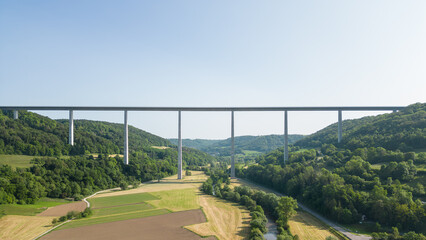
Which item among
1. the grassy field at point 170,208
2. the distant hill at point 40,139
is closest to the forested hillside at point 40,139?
the distant hill at point 40,139

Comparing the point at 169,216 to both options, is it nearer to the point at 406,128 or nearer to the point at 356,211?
the point at 356,211

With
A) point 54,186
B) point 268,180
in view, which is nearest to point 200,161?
point 268,180

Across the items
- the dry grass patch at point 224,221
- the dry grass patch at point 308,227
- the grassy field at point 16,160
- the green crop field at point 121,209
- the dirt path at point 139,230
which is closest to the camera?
the dirt path at point 139,230

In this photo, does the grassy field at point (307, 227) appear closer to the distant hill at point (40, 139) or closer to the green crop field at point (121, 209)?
the green crop field at point (121, 209)

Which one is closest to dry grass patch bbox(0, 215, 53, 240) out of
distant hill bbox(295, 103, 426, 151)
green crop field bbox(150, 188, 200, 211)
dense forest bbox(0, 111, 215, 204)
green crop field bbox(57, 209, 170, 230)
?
green crop field bbox(57, 209, 170, 230)

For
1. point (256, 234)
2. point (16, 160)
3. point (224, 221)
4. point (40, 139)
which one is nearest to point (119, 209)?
point (224, 221)

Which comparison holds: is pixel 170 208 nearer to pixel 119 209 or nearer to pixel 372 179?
pixel 119 209

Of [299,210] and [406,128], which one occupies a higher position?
[406,128]
